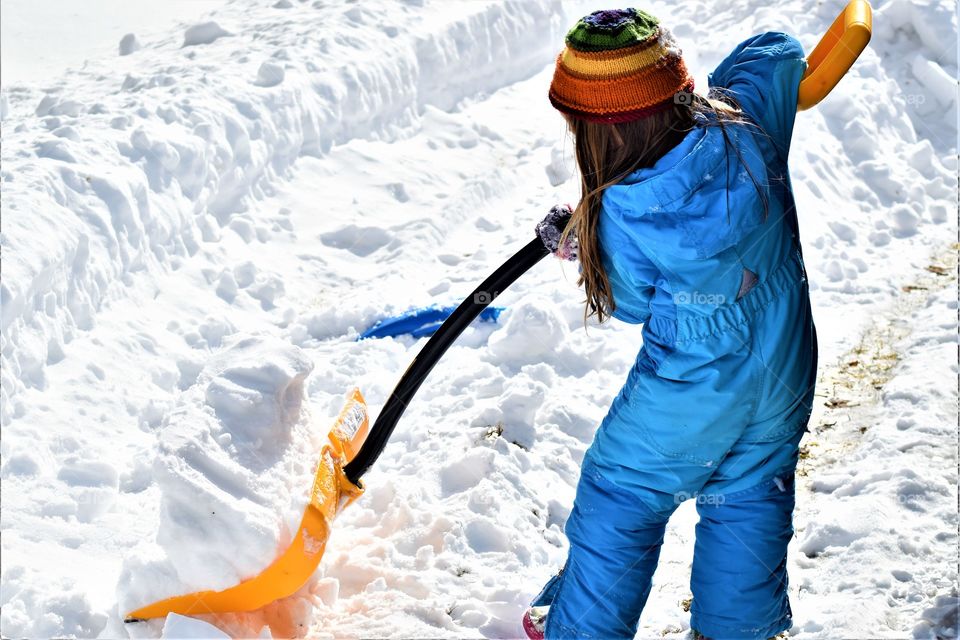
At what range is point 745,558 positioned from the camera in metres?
2.57

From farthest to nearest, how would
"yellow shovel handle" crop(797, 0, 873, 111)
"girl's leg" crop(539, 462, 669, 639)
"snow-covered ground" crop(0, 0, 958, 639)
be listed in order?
"snow-covered ground" crop(0, 0, 958, 639) → "yellow shovel handle" crop(797, 0, 873, 111) → "girl's leg" crop(539, 462, 669, 639)

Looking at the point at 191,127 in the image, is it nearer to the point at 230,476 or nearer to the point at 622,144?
the point at 230,476

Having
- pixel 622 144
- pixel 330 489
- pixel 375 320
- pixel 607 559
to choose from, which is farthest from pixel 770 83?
pixel 375 320

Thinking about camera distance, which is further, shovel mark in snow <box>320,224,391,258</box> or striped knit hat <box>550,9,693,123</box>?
shovel mark in snow <box>320,224,391,258</box>

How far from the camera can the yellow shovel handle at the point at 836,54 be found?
2.69 meters

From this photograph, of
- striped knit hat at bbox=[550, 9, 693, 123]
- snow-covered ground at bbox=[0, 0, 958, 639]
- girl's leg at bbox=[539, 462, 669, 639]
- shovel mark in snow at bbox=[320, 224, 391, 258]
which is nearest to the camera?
striped knit hat at bbox=[550, 9, 693, 123]

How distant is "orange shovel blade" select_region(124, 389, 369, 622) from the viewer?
2.92 metres

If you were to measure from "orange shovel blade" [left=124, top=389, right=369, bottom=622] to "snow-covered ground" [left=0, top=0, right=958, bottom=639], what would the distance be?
0.16ft

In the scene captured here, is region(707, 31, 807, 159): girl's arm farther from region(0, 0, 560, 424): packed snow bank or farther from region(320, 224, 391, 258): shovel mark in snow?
region(320, 224, 391, 258): shovel mark in snow

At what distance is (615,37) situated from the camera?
2174 millimetres

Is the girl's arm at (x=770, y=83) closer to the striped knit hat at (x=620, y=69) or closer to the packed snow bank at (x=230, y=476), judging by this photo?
the striped knit hat at (x=620, y=69)

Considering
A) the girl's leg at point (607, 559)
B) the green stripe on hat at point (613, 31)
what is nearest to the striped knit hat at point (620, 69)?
the green stripe on hat at point (613, 31)

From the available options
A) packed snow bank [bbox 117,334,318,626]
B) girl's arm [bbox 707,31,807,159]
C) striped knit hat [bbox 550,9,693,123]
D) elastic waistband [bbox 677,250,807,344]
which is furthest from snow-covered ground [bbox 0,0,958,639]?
striped knit hat [bbox 550,9,693,123]

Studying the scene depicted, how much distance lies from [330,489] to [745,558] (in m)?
1.34
